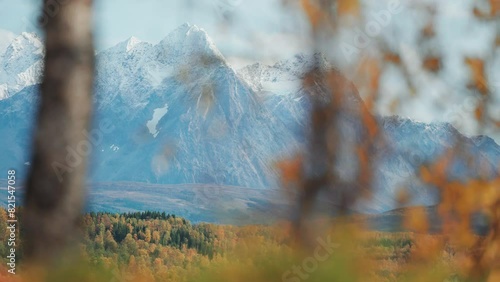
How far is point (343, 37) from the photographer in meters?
4.43

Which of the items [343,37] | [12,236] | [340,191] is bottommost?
[12,236]

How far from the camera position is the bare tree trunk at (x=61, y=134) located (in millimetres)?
3055

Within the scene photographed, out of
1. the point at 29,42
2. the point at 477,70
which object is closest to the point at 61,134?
the point at 477,70

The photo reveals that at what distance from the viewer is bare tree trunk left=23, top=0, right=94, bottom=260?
10.0 ft

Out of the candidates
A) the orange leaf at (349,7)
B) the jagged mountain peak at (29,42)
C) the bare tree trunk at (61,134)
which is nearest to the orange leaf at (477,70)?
the orange leaf at (349,7)

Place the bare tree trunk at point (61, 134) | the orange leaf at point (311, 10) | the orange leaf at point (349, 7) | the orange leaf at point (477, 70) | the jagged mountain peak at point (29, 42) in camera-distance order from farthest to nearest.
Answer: the orange leaf at point (477, 70)
the orange leaf at point (311, 10)
the orange leaf at point (349, 7)
the jagged mountain peak at point (29, 42)
the bare tree trunk at point (61, 134)

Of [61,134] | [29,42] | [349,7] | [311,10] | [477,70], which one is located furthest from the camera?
[29,42]

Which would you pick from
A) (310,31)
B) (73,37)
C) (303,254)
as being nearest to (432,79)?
(310,31)

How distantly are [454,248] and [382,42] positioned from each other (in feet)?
4.65

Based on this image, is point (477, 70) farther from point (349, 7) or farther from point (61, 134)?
point (61, 134)

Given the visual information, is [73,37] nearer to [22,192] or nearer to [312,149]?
[22,192]

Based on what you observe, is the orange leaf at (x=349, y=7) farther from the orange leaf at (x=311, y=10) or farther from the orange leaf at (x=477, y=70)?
the orange leaf at (x=477, y=70)

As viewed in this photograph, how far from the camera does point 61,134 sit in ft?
10.4

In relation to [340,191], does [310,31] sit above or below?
above
